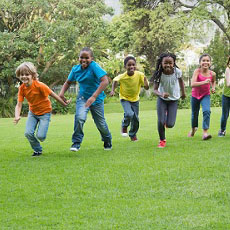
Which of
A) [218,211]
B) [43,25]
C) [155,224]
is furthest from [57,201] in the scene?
[43,25]

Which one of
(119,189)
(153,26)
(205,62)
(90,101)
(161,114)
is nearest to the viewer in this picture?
(119,189)

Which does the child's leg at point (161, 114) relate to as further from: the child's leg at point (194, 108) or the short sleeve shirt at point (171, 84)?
the child's leg at point (194, 108)

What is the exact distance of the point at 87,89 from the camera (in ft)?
28.8

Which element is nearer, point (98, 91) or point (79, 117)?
point (98, 91)

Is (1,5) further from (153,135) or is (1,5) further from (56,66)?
(153,135)

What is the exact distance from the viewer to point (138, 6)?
41.1 metres

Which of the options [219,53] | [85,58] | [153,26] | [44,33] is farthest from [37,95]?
[219,53]

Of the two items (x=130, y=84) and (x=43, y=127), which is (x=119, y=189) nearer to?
(x=43, y=127)

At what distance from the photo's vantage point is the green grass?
177 inches

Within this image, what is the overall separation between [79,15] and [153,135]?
21662 millimetres

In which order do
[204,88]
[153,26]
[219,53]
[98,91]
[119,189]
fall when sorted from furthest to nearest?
[219,53], [153,26], [204,88], [98,91], [119,189]

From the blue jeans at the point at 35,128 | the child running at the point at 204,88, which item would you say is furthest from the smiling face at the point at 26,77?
Answer: the child running at the point at 204,88

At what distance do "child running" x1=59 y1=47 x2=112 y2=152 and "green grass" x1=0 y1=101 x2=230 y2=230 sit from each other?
19.9 inches

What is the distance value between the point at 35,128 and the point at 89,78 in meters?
1.28
